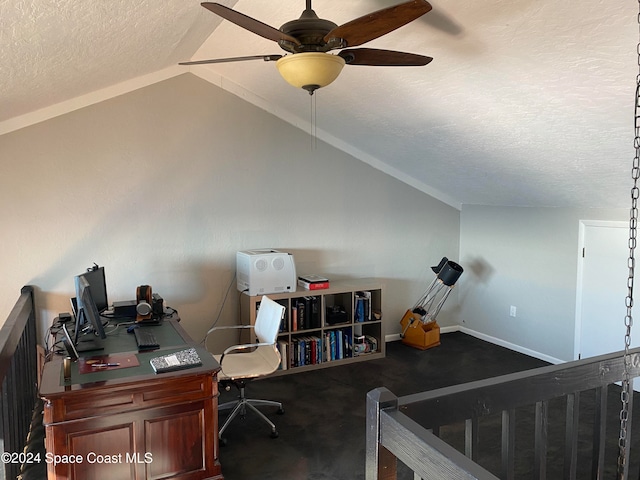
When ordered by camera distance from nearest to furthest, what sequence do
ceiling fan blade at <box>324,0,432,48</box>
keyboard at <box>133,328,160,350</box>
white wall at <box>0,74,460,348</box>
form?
ceiling fan blade at <box>324,0,432,48</box>
keyboard at <box>133,328,160,350</box>
white wall at <box>0,74,460,348</box>

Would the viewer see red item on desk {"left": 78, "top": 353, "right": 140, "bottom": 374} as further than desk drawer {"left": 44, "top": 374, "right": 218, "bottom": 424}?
Yes

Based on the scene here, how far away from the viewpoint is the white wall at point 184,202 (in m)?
3.76

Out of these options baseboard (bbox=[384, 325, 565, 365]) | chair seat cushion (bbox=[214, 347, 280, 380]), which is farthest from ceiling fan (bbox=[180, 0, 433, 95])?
baseboard (bbox=[384, 325, 565, 365])

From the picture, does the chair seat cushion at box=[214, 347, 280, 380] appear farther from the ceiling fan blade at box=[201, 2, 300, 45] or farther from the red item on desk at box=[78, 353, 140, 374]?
the ceiling fan blade at box=[201, 2, 300, 45]

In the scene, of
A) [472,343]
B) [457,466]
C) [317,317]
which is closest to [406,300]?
[472,343]

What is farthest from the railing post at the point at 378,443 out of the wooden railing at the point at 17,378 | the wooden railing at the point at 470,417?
the wooden railing at the point at 17,378

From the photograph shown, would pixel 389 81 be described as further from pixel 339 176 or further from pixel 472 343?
pixel 472 343

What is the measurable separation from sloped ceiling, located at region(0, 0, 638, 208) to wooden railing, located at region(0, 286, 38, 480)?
1353 mm

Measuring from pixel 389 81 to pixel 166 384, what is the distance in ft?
7.90

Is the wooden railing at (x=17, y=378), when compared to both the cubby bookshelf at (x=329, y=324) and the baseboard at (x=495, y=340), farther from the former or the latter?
the baseboard at (x=495, y=340)

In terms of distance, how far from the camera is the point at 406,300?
5.51 metres

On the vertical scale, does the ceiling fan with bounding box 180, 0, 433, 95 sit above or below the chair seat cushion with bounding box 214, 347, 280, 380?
above

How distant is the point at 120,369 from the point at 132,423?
29 centimetres

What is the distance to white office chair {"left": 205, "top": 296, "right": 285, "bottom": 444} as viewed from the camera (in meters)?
3.25
